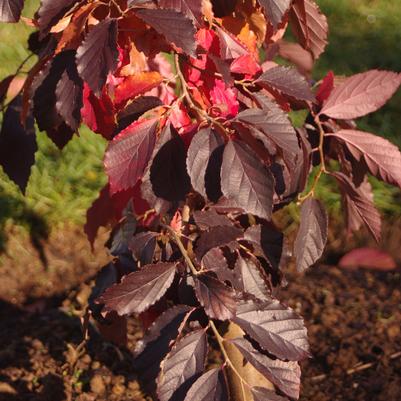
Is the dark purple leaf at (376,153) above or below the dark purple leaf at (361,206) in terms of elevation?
above

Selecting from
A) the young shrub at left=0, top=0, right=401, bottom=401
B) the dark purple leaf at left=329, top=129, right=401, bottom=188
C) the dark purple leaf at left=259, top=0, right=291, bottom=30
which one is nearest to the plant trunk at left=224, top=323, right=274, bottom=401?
the young shrub at left=0, top=0, right=401, bottom=401

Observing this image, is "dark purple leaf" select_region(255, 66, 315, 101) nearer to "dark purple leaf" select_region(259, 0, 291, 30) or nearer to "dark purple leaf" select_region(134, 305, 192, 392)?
"dark purple leaf" select_region(259, 0, 291, 30)

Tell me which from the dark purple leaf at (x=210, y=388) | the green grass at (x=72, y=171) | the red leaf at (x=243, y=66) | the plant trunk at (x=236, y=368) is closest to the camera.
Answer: the dark purple leaf at (x=210, y=388)

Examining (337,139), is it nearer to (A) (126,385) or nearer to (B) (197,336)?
(B) (197,336)

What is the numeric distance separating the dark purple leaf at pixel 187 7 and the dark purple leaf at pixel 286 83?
0.16 m

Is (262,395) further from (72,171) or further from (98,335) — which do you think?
(72,171)

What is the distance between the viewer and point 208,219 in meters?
1.19

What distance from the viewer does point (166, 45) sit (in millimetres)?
1119

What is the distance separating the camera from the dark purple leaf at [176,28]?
36.8 inches

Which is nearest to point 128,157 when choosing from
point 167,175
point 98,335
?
point 167,175

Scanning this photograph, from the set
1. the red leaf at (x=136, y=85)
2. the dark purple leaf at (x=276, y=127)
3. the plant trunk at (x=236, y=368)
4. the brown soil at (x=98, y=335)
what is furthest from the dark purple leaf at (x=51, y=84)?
the brown soil at (x=98, y=335)

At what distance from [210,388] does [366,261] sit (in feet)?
6.39

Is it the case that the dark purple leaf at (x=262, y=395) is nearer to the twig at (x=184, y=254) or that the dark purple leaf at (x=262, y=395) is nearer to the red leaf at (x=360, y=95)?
the twig at (x=184, y=254)

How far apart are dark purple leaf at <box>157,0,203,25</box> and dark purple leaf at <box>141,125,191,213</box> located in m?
0.15
